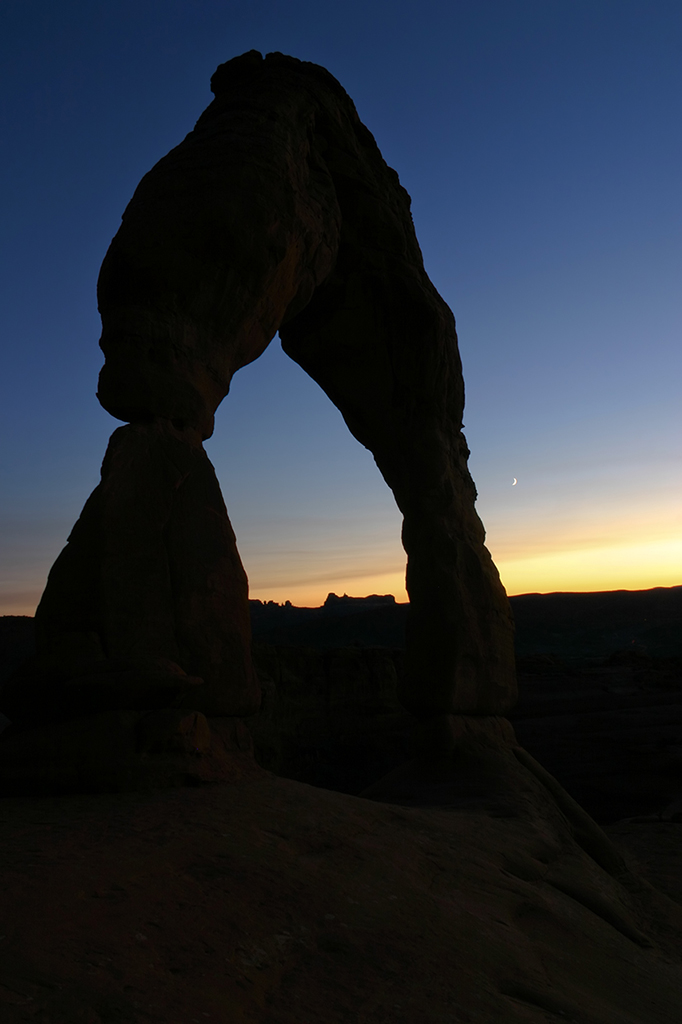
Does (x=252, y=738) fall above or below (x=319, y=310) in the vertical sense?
below

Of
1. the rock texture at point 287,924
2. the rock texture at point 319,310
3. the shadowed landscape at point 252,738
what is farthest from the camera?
the rock texture at point 319,310

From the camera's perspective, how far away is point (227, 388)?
17.5 ft

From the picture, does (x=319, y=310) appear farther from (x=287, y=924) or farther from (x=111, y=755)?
(x=287, y=924)

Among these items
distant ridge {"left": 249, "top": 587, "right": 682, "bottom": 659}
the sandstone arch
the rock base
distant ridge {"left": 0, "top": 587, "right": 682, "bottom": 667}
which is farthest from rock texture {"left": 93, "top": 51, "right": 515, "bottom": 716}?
distant ridge {"left": 249, "top": 587, "right": 682, "bottom": 659}

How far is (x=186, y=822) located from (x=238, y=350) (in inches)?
141

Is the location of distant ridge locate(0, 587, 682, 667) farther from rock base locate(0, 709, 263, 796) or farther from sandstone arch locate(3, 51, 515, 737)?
rock base locate(0, 709, 263, 796)

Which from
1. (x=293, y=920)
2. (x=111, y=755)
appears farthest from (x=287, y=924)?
(x=111, y=755)

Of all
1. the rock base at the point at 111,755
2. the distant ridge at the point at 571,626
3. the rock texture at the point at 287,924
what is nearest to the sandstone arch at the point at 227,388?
the rock base at the point at 111,755

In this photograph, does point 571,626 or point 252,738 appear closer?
point 252,738

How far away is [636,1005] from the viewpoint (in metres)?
2.85

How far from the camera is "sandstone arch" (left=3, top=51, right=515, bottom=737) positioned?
4.11 m

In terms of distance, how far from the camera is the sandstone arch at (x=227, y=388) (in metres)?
4.11

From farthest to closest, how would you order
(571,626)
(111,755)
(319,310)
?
(571,626) → (319,310) → (111,755)

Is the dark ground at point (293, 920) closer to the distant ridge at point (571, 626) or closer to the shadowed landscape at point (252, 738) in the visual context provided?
the shadowed landscape at point (252, 738)
